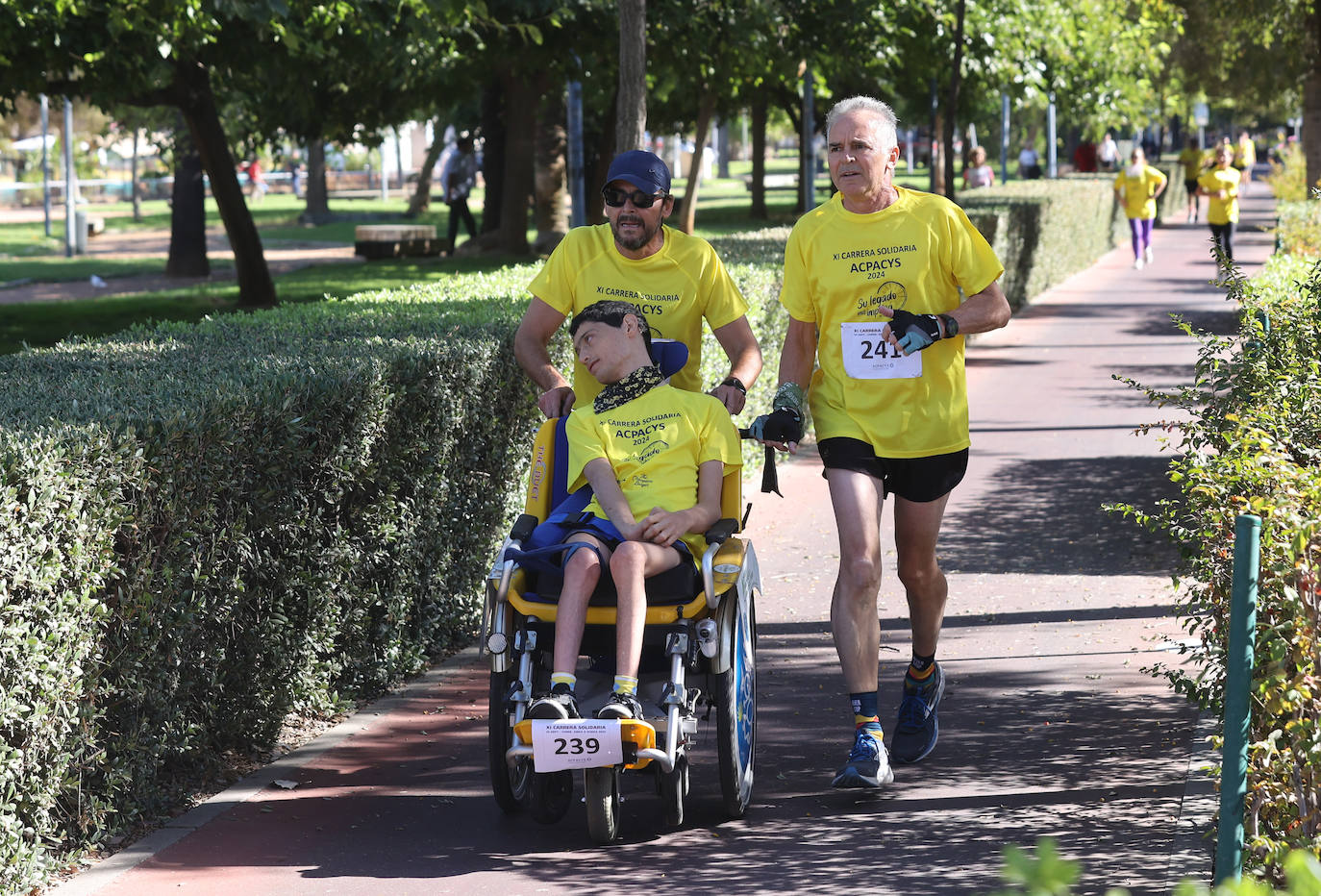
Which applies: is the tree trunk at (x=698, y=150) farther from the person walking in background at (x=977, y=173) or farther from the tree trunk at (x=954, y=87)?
the person walking in background at (x=977, y=173)

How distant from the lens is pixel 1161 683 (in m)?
6.21

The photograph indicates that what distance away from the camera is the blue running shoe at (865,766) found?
16.2 feet

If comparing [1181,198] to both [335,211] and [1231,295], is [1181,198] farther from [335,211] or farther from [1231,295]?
[1231,295]

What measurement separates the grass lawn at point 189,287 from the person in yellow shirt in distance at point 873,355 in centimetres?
304

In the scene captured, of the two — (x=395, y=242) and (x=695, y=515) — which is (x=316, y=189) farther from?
(x=695, y=515)

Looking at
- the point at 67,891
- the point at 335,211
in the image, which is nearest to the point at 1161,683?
the point at 67,891

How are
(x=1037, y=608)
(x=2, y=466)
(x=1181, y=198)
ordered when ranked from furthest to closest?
(x=1181, y=198), (x=1037, y=608), (x=2, y=466)

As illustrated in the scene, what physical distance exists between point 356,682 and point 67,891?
1887 mm

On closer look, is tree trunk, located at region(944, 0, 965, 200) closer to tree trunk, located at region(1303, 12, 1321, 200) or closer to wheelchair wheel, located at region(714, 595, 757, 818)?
tree trunk, located at region(1303, 12, 1321, 200)

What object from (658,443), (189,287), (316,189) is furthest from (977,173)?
(658,443)

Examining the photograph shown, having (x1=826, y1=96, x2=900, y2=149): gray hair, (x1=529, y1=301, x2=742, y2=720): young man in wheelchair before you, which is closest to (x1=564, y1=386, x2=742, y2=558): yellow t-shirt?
(x1=529, y1=301, x2=742, y2=720): young man in wheelchair

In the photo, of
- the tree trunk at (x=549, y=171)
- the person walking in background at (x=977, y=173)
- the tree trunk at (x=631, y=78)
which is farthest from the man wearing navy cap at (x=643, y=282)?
the person walking in background at (x=977, y=173)

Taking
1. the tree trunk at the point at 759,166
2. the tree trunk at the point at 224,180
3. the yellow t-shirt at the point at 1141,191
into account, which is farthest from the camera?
the tree trunk at the point at 759,166

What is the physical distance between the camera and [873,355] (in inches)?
201
